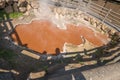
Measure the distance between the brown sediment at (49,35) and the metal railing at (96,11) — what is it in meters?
1.32

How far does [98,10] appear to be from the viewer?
17.0 metres

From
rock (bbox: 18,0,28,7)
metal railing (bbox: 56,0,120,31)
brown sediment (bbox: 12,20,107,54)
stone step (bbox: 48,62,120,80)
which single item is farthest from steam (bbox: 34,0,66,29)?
stone step (bbox: 48,62,120,80)

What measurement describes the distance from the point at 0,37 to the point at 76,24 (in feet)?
18.7

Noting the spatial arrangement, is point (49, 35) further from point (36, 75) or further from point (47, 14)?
point (36, 75)

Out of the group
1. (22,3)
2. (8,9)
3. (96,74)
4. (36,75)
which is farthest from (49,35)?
(96,74)

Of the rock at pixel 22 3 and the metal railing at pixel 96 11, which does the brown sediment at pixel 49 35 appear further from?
the rock at pixel 22 3

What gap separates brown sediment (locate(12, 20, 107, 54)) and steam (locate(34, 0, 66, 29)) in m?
0.47

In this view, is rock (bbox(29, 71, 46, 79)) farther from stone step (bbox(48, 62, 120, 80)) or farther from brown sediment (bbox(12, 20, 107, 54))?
brown sediment (bbox(12, 20, 107, 54))

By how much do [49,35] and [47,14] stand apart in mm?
2368

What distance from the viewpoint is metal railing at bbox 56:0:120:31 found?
1637 centimetres

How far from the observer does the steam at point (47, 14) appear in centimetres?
1620

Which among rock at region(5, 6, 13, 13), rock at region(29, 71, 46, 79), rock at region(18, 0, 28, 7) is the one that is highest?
rock at region(18, 0, 28, 7)

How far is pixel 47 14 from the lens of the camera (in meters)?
16.5

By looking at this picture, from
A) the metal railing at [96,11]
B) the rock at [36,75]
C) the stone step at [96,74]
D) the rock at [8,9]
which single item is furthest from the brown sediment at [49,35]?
the stone step at [96,74]
